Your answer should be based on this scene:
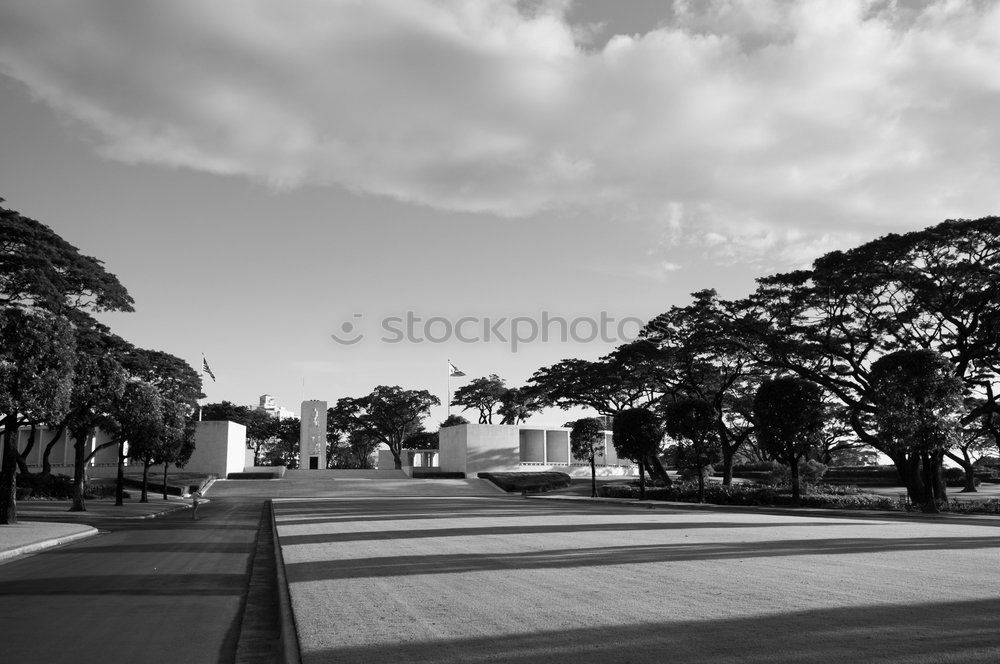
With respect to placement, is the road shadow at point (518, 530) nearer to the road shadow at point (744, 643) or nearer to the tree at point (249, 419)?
the road shadow at point (744, 643)

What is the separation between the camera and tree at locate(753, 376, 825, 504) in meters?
32.8

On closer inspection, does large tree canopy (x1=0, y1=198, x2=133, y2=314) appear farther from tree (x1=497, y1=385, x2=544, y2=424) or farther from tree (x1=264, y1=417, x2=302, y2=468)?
tree (x1=264, y1=417, x2=302, y2=468)

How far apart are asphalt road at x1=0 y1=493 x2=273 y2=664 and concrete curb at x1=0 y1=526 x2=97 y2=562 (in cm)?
48

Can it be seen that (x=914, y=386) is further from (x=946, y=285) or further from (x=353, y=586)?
(x=353, y=586)

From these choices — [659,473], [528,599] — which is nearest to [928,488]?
[659,473]

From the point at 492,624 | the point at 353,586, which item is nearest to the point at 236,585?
the point at 353,586

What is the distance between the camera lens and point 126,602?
31.8 ft

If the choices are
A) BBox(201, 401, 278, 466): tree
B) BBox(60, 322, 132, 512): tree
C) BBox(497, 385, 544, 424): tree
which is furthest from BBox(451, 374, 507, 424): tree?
BBox(60, 322, 132, 512): tree

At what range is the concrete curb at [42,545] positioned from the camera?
15.5 m

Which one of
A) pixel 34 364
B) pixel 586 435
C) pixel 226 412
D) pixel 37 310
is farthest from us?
pixel 226 412

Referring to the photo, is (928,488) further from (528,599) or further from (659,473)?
(528,599)

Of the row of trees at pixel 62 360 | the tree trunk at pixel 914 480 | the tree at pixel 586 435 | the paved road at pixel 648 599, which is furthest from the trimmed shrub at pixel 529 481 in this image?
the paved road at pixel 648 599

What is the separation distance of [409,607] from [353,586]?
1821 mm

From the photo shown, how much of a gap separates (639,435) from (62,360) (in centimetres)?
2815
